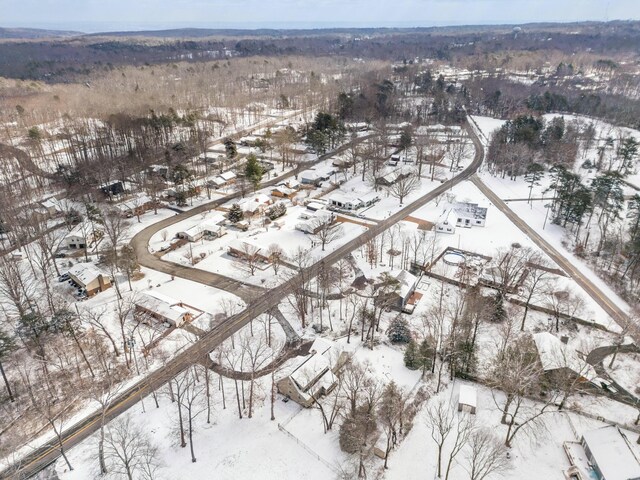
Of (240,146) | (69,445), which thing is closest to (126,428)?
(69,445)

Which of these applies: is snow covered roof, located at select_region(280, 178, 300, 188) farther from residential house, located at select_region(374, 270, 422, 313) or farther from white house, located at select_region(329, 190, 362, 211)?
residential house, located at select_region(374, 270, 422, 313)

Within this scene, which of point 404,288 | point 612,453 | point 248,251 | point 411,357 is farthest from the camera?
point 248,251

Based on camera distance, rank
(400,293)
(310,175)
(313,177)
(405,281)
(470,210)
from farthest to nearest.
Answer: (310,175)
(313,177)
(470,210)
(405,281)
(400,293)

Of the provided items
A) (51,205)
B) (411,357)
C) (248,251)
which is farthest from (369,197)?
(51,205)

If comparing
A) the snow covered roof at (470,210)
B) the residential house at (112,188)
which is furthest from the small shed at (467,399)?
the residential house at (112,188)

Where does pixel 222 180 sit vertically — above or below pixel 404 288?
above

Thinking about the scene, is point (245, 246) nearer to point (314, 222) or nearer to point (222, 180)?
point (314, 222)

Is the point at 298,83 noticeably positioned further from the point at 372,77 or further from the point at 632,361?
the point at 632,361
